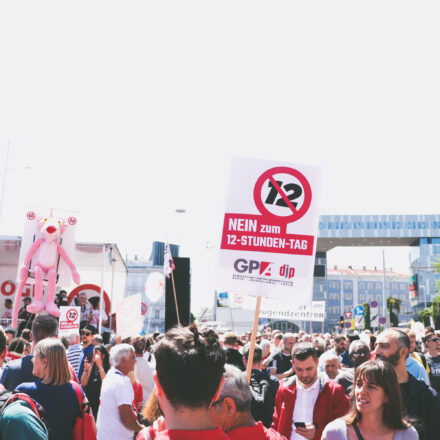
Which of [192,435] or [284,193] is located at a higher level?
[284,193]

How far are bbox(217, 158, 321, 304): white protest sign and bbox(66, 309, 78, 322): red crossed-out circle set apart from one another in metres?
6.28

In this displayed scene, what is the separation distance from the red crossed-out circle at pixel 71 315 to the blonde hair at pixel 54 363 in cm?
669

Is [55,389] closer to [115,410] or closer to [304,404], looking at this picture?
[115,410]

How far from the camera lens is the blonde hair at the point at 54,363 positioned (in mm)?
3848

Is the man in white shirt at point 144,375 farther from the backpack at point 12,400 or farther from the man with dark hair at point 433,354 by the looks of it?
the backpack at point 12,400

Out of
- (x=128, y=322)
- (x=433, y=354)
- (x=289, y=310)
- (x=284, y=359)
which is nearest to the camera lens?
(x=433, y=354)

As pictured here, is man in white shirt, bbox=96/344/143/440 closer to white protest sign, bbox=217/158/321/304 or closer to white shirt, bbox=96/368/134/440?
white shirt, bbox=96/368/134/440

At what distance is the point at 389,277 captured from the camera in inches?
5482

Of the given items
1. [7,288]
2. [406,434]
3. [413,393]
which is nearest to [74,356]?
[413,393]

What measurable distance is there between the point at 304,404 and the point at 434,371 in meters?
3.75

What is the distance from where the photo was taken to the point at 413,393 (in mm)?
3920

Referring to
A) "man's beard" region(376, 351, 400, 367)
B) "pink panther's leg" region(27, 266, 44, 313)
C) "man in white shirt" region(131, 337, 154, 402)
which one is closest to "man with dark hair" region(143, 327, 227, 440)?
"man's beard" region(376, 351, 400, 367)

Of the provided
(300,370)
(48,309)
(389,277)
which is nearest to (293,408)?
(300,370)

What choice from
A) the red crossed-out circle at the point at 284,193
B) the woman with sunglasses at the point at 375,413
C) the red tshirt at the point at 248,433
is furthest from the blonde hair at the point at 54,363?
the red crossed-out circle at the point at 284,193
